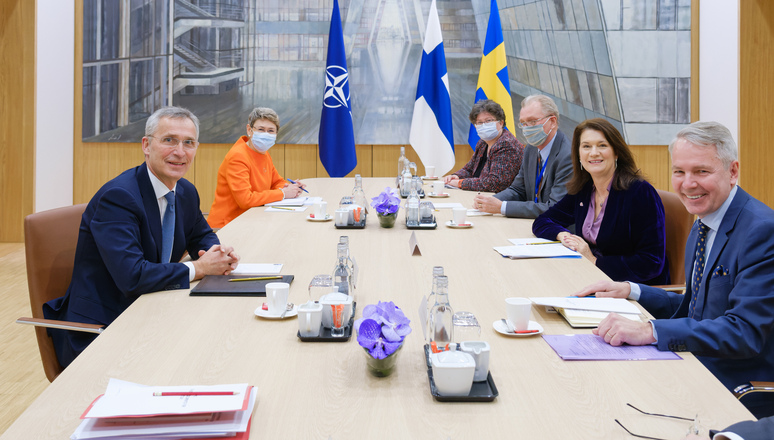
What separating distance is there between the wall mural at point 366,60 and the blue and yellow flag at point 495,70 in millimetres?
238

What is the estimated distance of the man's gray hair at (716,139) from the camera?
1780 mm

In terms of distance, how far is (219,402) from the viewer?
1.11 metres

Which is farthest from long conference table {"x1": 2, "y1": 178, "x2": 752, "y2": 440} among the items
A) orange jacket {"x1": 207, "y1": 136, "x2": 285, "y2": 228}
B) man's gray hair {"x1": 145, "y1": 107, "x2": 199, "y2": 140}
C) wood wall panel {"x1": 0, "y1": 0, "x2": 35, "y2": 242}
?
wood wall panel {"x1": 0, "y1": 0, "x2": 35, "y2": 242}

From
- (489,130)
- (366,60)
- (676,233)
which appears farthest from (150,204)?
(366,60)

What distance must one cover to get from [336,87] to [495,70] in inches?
65.1

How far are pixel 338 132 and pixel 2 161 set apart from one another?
3200 mm

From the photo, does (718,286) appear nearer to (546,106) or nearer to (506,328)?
(506,328)

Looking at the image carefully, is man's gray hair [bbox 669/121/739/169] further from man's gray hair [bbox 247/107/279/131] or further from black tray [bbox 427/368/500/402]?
man's gray hair [bbox 247/107/279/131]

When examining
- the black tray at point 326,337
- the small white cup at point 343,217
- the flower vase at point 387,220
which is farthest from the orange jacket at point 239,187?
the black tray at point 326,337

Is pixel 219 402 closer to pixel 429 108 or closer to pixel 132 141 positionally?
pixel 429 108

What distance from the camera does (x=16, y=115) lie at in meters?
5.92

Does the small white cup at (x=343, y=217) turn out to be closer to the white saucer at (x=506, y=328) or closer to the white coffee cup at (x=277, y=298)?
the white coffee cup at (x=277, y=298)

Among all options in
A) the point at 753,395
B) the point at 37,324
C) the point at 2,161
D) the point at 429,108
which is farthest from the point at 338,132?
the point at 753,395

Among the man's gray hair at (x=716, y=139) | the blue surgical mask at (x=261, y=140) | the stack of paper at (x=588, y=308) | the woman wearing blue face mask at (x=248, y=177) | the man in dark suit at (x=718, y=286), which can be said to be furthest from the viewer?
the blue surgical mask at (x=261, y=140)
